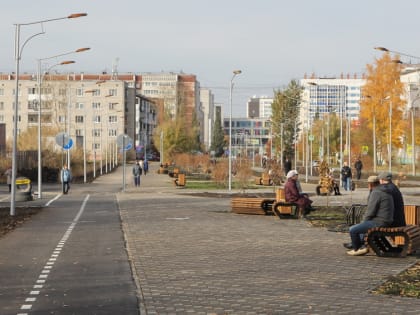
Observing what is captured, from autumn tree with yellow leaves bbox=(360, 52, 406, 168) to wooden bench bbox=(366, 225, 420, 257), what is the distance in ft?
222

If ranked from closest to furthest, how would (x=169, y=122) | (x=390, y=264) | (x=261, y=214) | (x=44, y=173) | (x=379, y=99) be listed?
1. (x=390, y=264)
2. (x=261, y=214)
3. (x=44, y=173)
4. (x=379, y=99)
5. (x=169, y=122)

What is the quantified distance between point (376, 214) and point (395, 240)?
2.93 feet

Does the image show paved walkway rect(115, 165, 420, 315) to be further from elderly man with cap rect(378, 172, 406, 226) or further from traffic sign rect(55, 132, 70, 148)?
traffic sign rect(55, 132, 70, 148)

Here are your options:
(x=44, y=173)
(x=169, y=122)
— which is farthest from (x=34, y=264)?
(x=169, y=122)

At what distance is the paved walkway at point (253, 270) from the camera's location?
9727 mm

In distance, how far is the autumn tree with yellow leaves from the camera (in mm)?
82125

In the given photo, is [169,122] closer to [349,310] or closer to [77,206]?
[77,206]

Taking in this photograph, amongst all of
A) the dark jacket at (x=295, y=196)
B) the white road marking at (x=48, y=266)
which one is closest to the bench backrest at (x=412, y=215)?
the dark jacket at (x=295, y=196)

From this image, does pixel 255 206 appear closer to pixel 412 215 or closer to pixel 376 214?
pixel 412 215

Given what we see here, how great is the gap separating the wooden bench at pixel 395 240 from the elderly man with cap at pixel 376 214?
0.17m

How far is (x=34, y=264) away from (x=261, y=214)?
1202cm

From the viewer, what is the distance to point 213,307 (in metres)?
9.59

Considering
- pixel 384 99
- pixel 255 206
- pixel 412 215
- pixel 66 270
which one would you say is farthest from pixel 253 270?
pixel 384 99

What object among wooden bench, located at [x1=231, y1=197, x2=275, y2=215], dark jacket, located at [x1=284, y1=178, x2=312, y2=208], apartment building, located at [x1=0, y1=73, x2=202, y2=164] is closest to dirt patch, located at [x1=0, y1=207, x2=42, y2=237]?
wooden bench, located at [x1=231, y1=197, x2=275, y2=215]
